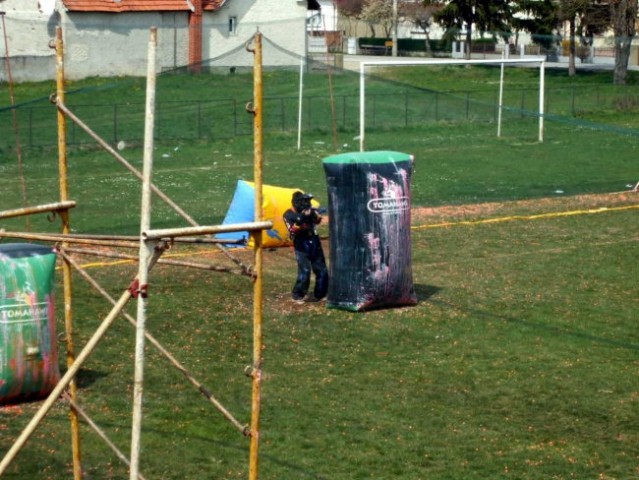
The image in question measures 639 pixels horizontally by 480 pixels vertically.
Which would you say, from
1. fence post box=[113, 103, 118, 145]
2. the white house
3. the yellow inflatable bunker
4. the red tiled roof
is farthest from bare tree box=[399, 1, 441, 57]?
the yellow inflatable bunker

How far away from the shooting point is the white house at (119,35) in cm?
4322

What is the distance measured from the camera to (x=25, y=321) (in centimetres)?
1081

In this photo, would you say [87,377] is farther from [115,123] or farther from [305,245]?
[115,123]

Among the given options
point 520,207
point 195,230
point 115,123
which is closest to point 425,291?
point 520,207

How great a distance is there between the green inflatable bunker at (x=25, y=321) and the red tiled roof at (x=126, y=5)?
3524cm

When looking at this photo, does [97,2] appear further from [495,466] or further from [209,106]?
[495,466]

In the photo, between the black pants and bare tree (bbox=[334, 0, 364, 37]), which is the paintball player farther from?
bare tree (bbox=[334, 0, 364, 37])

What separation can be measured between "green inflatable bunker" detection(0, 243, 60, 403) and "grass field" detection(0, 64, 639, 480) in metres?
0.27

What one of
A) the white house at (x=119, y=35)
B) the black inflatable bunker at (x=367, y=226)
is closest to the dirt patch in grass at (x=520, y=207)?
the black inflatable bunker at (x=367, y=226)

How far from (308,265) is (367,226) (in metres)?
0.93

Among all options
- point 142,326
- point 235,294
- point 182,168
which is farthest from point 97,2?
point 142,326

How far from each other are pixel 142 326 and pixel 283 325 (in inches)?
286

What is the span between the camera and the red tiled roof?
45.0 metres

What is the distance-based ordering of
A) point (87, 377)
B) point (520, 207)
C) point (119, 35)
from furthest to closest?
point (119, 35)
point (520, 207)
point (87, 377)
